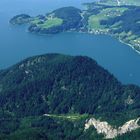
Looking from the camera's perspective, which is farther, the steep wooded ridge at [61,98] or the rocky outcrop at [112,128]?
the steep wooded ridge at [61,98]

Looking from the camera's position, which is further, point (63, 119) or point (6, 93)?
point (6, 93)

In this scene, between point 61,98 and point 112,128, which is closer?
point 112,128

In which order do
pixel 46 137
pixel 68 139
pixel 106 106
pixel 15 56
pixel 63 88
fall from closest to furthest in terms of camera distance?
pixel 46 137 → pixel 68 139 → pixel 106 106 → pixel 63 88 → pixel 15 56

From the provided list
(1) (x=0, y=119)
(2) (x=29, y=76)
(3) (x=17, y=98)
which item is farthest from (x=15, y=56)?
(1) (x=0, y=119)

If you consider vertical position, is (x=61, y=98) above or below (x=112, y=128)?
below

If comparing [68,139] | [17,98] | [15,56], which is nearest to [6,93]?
[17,98]

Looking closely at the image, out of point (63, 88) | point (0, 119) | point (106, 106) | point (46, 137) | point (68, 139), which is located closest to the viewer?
point (46, 137)

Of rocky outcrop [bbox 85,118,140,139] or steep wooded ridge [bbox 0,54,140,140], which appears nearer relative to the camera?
rocky outcrop [bbox 85,118,140,139]

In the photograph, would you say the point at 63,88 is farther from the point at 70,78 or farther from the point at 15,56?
the point at 15,56
